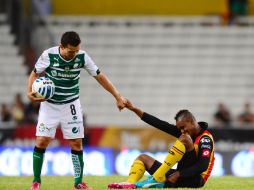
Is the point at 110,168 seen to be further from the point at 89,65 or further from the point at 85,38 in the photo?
the point at 89,65

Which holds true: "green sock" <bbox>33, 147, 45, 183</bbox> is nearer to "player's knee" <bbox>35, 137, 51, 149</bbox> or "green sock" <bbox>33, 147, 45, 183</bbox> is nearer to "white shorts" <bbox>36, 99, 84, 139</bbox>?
"player's knee" <bbox>35, 137, 51, 149</bbox>

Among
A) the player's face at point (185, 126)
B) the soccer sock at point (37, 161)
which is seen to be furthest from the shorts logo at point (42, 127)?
the player's face at point (185, 126)

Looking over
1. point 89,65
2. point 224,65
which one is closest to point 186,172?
point 89,65

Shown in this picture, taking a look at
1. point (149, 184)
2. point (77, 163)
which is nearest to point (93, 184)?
point (77, 163)

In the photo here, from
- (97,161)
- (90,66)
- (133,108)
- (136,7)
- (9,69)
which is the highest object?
(136,7)

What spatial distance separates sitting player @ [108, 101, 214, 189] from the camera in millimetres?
11641

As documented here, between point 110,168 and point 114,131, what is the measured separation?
167 cm

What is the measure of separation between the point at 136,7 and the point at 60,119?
15.3m

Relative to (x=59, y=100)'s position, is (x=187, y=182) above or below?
below

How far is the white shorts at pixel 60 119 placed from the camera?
38.7 feet

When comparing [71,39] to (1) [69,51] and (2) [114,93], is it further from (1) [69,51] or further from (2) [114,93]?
(2) [114,93]

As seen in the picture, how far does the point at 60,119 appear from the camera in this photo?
11.9 m

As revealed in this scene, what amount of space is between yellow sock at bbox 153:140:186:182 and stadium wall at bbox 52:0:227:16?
15.2 metres

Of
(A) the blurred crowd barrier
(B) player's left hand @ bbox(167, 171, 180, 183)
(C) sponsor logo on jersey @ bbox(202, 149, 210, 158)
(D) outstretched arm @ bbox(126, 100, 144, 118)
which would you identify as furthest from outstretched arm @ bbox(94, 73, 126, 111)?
(A) the blurred crowd barrier
